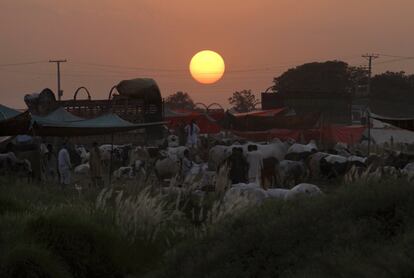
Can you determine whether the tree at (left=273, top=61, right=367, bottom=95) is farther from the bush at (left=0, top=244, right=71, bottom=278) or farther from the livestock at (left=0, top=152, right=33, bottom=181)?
the bush at (left=0, top=244, right=71, bottom=278)

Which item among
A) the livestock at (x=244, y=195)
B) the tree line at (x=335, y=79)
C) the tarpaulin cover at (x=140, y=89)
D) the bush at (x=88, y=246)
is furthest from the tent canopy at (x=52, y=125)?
the tree line at (x=335, y=79)

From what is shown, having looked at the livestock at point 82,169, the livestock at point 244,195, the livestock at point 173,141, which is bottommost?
the livestock at point 82,169

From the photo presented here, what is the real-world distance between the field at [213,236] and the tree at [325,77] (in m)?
85.5

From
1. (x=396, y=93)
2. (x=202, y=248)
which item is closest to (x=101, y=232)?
(x=202, y=248)

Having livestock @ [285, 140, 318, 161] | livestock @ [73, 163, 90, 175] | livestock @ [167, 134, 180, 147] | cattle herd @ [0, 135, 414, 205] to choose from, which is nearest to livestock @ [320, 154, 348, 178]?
cattle herd @ [0, 135, 414, 205]

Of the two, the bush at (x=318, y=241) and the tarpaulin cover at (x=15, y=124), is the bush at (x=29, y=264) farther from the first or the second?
the tarpaulin cover at (x=15, y=124)

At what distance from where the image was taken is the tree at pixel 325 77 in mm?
97125

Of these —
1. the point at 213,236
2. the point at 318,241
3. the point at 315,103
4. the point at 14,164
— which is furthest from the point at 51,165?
the point at 315,103

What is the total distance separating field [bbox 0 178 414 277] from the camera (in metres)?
6.62

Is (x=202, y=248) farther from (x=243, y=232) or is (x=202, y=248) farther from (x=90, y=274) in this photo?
(x=90, y=274)

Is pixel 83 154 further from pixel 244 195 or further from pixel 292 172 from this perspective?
pixel 244 195

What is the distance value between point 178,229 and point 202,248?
10.8ft

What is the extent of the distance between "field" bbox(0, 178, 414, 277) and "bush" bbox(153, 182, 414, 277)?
1 centimetres

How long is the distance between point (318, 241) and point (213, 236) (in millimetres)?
1805
